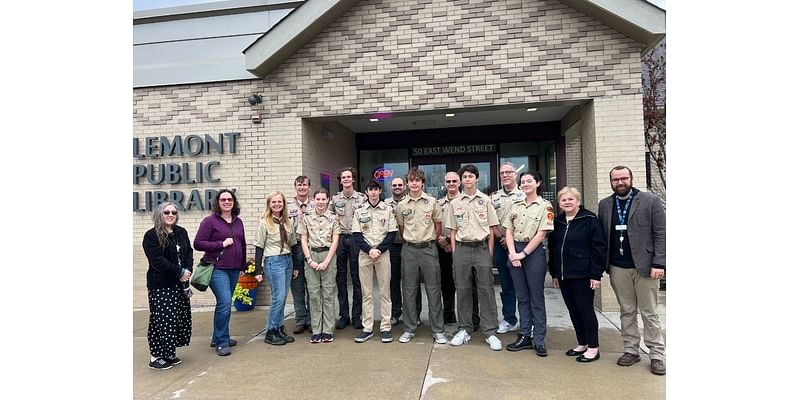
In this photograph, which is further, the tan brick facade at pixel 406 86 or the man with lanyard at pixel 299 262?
the tan brick facade at pixel 406 86

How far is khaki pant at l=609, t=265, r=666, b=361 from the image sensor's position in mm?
3756

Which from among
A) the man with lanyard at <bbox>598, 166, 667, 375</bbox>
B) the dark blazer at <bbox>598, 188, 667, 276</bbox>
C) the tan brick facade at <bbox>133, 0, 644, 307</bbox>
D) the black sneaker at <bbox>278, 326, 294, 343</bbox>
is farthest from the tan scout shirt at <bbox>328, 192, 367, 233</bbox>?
the dark blazer at <bbox>598, 188, 667, 276</bbox>

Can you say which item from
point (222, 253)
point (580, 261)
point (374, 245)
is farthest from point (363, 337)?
point (580, 261)

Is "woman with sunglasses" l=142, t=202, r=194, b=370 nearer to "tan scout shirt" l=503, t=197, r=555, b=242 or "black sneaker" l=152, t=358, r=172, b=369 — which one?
"black sneaker" l=152, t=358, r=172, b=369

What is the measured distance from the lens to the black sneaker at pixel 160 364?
408 cm

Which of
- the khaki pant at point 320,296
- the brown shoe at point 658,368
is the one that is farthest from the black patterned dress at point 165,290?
the brown shoe at point 658,368

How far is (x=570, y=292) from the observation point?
4.13 metres

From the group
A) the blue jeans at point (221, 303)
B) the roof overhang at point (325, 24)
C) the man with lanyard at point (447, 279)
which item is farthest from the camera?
the roof overhang at point (325, 24)

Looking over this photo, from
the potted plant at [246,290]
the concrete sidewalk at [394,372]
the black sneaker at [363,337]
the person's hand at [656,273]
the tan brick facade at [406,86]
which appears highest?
the tan brick facade at [406,86]

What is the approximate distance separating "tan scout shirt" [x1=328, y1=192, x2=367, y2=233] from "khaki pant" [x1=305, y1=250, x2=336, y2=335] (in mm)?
581

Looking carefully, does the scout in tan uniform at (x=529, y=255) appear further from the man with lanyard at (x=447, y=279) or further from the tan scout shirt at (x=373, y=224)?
the tan scout shirt at (x=373, y=224)

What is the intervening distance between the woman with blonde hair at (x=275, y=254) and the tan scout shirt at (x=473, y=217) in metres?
2.00

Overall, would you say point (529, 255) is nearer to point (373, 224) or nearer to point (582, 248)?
point (582, 248)

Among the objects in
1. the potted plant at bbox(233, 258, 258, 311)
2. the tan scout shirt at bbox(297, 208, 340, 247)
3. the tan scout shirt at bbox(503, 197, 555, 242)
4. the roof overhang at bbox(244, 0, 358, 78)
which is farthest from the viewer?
the potted plant at bbox(233, 258, 258, 311)
